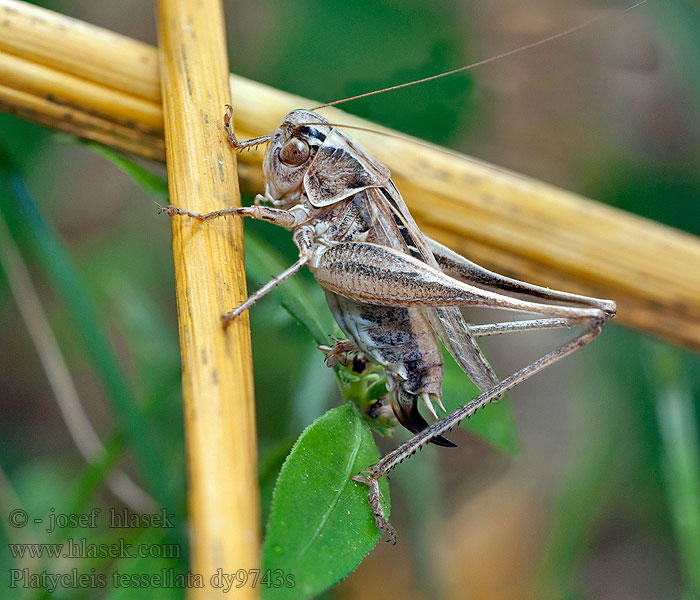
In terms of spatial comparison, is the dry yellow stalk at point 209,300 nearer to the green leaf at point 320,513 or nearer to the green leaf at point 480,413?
the green leaf at point 320,513

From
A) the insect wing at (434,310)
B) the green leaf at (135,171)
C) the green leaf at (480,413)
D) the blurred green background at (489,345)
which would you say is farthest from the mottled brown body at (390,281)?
the blurred green background at (489,345)

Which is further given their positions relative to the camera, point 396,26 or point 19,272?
point 396,26

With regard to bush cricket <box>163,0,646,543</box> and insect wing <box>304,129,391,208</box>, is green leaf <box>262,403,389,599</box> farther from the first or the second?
insect wing <box>304,129,391,208</box>

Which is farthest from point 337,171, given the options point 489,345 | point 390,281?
point 489,345

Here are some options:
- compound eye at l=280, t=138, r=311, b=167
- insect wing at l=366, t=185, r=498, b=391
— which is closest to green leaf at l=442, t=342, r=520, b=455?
insect wing at l=366, t=185, r=498, b=391

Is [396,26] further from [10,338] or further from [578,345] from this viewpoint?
[10,338]

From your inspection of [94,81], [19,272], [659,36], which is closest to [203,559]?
[94,81]
